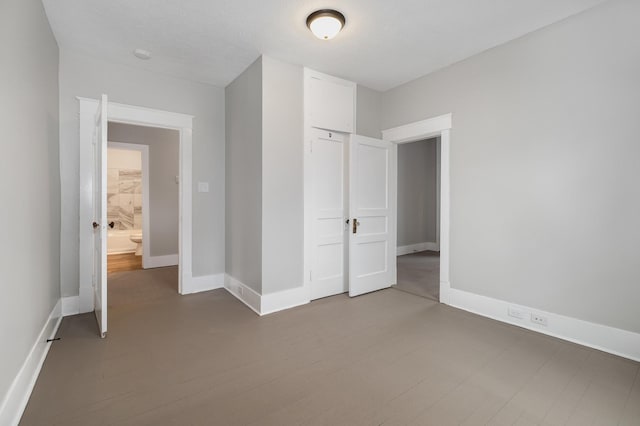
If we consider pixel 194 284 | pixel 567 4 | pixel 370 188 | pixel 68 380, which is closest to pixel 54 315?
pixel 68 380

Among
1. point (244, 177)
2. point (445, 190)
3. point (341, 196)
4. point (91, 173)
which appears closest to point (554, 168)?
point (445, 190)

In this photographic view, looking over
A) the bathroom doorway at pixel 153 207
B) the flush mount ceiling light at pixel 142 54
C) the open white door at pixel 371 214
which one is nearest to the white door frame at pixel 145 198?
the bathroom doorway at pixel 153 207

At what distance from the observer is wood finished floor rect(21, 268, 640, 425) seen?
1.67 m

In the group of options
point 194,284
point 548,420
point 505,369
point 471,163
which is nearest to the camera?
point 548,420

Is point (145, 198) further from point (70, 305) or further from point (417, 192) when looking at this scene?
point (417, 192)

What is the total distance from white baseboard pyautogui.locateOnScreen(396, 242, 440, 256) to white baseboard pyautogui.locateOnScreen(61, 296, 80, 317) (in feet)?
18.7

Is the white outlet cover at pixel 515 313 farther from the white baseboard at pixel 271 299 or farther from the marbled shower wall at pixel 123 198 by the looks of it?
the marbled shower wall at pixel 123 198

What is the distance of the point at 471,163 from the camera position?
10.6 ft

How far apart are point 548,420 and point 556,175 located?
1935 millimetres

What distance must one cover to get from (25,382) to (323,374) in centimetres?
181

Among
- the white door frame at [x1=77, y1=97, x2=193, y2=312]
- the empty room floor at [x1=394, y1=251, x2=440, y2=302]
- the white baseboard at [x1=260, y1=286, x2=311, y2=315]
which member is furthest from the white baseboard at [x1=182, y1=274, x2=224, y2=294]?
the empty room floor at [x1=394, y1=251, x2=440, y2=302]

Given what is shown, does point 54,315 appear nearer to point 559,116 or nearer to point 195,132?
point 195,132

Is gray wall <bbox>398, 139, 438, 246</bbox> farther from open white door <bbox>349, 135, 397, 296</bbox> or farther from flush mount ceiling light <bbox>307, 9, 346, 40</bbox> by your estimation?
flush mount ceiling light <bbox>307, 9, 346, 40</bbox>

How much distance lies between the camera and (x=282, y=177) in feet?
10.8
